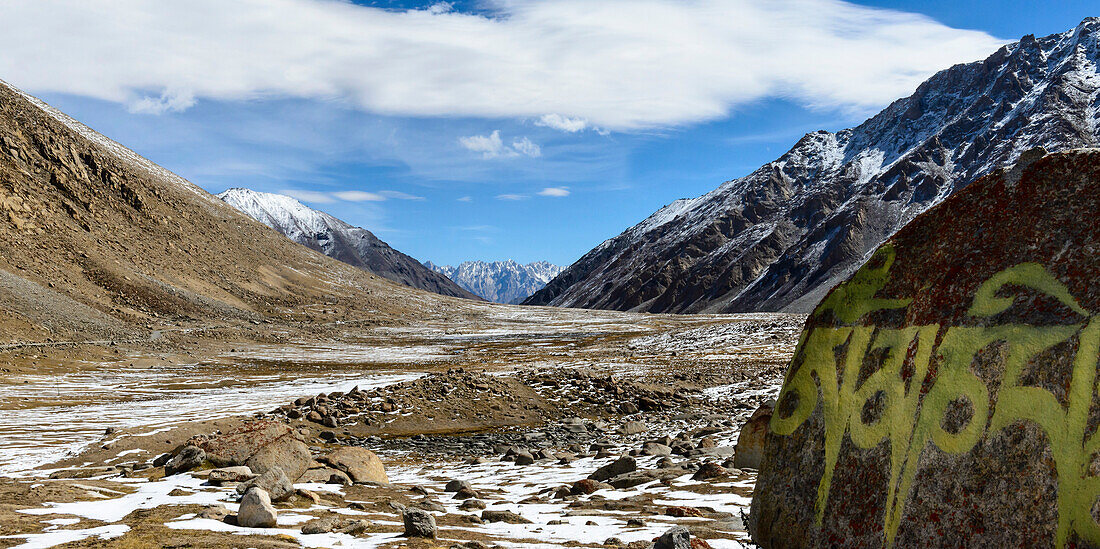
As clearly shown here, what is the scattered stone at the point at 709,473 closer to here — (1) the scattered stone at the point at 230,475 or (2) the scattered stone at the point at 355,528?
(2) the scattered stone at the point at 355,528

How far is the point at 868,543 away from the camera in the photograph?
572 cm

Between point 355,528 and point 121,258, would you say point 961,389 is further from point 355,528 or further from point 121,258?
point 121,258

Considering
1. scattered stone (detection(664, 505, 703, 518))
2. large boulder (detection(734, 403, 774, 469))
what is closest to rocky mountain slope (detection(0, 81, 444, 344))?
large boulder (detection(734, 403, 774, 469))

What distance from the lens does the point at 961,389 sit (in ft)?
18.3

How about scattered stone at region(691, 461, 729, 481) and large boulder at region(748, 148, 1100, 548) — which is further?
scattered stone at region(691, 461, 729, 481)

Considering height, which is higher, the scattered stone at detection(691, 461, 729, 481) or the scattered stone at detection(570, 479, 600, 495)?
the scattered stone at detection(691, 461, 729, 481)

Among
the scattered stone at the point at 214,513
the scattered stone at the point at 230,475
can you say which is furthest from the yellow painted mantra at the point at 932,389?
the scattered stone at the point at 230,475

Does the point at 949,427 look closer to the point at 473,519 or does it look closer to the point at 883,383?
the point at 883,383

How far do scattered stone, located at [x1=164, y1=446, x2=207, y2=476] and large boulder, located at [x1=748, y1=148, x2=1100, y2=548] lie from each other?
11.8 meters

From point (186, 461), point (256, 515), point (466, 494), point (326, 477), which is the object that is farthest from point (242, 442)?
point (256, 515)

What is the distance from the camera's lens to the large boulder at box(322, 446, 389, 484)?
14.2 m

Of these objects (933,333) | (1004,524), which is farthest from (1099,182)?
(1004,524)

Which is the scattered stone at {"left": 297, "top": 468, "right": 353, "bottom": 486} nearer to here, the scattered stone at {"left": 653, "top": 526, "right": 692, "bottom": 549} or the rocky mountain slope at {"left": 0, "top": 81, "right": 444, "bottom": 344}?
the scattered stone at {"left": 653, "top": 526, "right": 692, "bottom": 549}

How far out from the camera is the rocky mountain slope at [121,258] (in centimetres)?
6644
